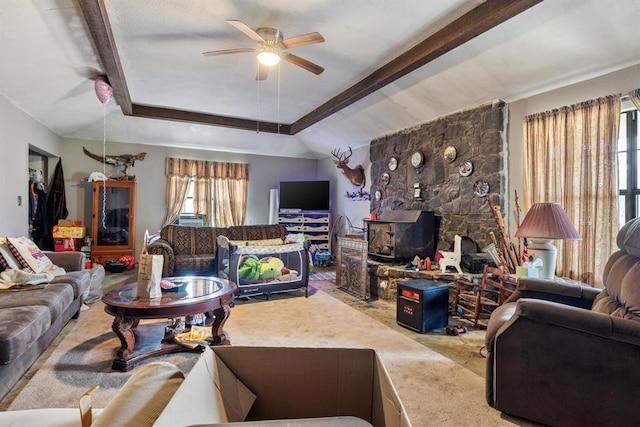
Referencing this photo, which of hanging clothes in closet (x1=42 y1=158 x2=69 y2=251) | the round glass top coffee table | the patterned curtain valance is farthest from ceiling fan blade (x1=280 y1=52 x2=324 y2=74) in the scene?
hanging clothes in closet (x1=42 y1=158 x2=69 y2=251)

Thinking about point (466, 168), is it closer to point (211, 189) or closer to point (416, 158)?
point (416, 158)

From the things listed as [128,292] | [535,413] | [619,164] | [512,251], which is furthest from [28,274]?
[619,164]

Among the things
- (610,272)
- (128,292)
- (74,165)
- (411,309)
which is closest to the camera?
(610,272)

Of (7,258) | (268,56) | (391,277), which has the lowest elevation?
(391,277)

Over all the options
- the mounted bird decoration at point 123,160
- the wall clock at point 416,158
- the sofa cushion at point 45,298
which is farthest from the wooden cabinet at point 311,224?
the sofa cushion at point 45,298

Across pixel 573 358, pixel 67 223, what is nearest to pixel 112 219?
pixel 67 223

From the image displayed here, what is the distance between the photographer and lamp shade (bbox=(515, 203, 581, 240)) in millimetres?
2730

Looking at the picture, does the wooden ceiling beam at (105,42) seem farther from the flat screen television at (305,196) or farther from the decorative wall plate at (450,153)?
the decorative wall plate at (450,153)

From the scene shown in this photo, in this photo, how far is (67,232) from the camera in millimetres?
5566

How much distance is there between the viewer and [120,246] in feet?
20.5

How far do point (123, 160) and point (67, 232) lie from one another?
5.47ft

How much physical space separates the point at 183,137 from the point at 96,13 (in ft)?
13.9

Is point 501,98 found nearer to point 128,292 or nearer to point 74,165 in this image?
point 128,292

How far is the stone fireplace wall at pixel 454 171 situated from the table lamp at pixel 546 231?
904 millimetres
